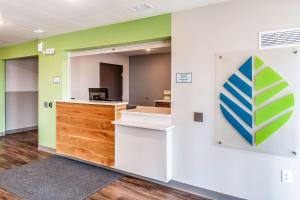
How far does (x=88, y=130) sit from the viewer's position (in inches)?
138

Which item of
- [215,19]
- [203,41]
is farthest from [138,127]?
[215,19]

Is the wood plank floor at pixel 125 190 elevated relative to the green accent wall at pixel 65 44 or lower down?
lower down

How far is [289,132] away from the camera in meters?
2.08

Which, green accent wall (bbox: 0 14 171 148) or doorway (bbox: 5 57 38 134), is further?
doorway (bbox: 5 57 38 134)

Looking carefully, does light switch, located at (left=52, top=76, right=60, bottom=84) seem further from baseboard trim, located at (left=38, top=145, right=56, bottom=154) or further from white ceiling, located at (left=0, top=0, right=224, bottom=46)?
baseboard trim, located at (left=38, top=145, right=56, bottom=154)

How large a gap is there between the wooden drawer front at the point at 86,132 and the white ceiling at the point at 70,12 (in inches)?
54.1

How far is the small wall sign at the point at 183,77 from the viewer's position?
2643 millimetres

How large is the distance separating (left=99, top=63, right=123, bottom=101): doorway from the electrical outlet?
15.6 feet

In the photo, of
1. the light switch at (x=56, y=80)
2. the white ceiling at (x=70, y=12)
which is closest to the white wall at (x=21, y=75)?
the white ceiling at (x=70, y=12)

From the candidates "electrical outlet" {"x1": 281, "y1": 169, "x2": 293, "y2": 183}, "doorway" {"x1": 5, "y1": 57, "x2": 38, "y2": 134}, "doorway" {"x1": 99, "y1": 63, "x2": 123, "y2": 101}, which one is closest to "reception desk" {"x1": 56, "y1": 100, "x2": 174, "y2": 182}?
"electrical outlet" {"x1": 281, "y1": 169, "x2": 293, "y2": 183}

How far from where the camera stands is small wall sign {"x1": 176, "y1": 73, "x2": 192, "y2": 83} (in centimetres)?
264

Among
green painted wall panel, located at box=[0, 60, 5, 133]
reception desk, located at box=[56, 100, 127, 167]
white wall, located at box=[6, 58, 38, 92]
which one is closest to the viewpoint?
reception desk, located at box=[56, 100, 127, 167]

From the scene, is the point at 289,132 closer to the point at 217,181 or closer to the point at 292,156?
the point at 292,156

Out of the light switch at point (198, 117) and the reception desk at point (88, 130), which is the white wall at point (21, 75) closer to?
the reception desk at point (88, 130)
